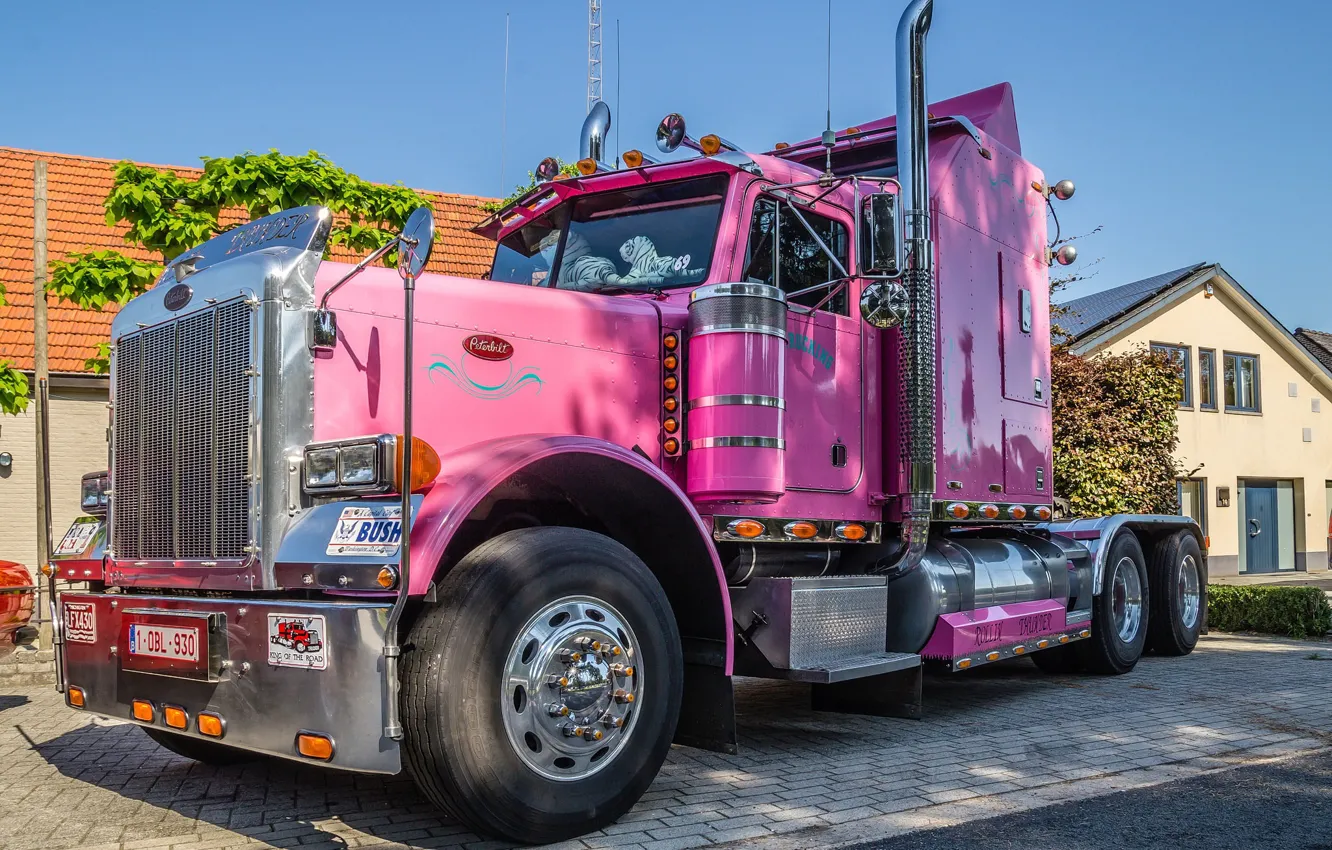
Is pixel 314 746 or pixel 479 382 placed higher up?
pixel 479 382

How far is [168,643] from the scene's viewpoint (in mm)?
4480

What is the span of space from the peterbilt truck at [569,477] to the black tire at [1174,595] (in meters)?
3.20

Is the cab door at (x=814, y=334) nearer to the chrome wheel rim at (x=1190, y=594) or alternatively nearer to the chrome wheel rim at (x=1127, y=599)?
the chrome wheel rim at (x=1127, y=599)

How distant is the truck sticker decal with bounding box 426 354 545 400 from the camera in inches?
193

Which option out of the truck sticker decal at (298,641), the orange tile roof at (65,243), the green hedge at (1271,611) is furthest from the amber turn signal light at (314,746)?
the green hedge at (1271,611)

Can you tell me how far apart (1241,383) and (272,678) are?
91.7 feet

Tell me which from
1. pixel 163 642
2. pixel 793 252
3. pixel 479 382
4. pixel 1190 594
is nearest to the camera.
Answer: pixel 163 642

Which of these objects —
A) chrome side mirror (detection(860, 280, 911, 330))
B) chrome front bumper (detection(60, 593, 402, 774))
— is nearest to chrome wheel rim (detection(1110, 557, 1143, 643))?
chrome side mirror (detection(860, 280, 911, 330))

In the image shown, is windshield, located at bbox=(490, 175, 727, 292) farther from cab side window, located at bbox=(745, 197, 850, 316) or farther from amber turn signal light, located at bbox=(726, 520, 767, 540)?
amber turn signal light, located at bbox=(726, 520, 767, 540)

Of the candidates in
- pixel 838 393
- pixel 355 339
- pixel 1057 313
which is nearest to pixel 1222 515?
pixel 1057 313

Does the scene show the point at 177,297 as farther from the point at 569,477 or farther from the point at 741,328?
the point at 741,328

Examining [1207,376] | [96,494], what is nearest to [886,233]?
[96,494]

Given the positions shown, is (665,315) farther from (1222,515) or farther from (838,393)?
(1222,515)

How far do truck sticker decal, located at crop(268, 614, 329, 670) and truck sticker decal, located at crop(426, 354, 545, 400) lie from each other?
1.21 m
